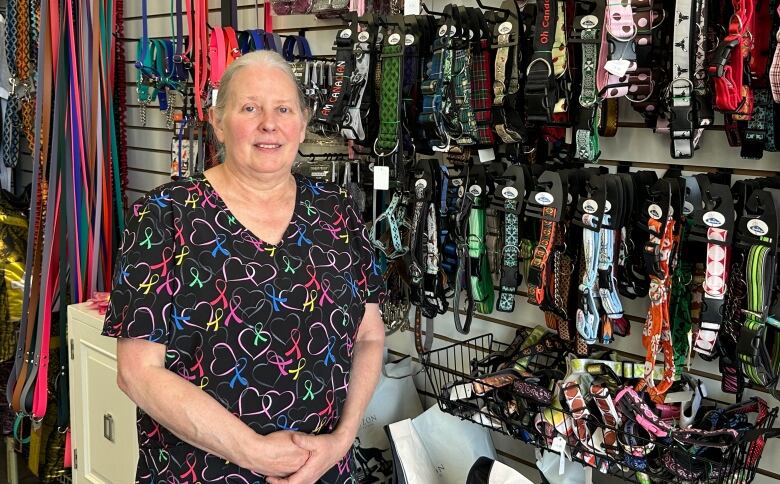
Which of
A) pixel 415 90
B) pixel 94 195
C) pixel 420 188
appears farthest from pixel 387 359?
pixel 94 195

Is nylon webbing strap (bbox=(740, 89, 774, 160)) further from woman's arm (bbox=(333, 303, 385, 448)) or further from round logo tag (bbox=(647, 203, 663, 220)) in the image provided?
woman's arm (bbox=(333, 303, 385, 448))

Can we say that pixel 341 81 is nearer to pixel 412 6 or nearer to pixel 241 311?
pixel 412 6

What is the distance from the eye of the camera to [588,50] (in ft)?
6.99

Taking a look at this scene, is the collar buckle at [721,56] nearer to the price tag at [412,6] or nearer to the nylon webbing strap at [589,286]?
the nylon webbing strap at [589,286]

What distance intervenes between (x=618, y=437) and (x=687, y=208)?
0.65 metres

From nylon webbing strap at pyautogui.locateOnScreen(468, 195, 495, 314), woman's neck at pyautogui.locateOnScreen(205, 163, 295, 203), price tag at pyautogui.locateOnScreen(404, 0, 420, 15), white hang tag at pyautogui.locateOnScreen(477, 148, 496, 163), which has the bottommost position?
nylon webbing strap at pyautogui.locateOnScreen(468, 195, 495, 314)

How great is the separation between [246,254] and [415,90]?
1.04 m

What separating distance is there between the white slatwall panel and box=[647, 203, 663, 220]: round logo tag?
31 cm

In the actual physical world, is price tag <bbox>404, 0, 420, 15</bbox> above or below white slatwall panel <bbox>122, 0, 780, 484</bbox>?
above

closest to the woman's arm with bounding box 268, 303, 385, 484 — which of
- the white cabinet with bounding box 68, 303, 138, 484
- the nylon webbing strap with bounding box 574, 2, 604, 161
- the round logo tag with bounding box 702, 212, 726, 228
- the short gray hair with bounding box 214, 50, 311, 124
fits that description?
the short gray hair with bounding box 214, 50, 311, 124

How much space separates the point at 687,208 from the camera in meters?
1.98

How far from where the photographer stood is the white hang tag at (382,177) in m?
2.60

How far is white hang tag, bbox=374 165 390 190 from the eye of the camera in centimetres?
260

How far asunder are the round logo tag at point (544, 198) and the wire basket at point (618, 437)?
0.57m
